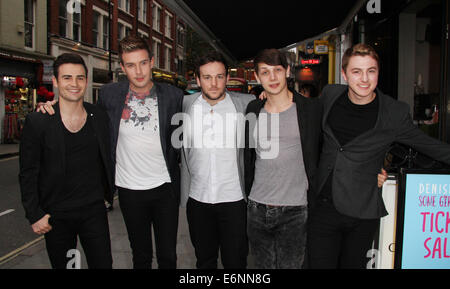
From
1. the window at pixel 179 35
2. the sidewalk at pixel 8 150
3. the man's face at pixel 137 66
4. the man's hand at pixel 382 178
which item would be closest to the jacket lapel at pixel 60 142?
the man's face at pixel 137 66

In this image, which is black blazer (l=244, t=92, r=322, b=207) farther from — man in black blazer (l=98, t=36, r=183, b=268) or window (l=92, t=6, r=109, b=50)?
window (l=92, t=6, r=109, b=50)

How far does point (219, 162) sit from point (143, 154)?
579 mm

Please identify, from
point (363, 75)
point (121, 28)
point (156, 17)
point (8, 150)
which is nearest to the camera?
point (363, 75)

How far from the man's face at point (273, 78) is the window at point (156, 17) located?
33911 millimetres

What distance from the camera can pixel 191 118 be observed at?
9.82 ft

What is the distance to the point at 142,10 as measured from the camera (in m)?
31.2

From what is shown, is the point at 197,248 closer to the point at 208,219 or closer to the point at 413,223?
the point at 208,219

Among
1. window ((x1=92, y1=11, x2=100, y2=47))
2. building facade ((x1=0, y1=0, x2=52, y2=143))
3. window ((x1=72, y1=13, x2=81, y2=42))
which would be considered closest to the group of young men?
building facade ((x1=0, y1=0, x2=52, y2=143))

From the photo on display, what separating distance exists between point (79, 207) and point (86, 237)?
23 centimetres

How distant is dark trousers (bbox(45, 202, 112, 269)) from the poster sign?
2038mm

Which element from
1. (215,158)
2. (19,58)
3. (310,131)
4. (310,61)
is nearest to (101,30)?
(19,58)

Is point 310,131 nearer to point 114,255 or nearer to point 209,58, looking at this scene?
point 209,58

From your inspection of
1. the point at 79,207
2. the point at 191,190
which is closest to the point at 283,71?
the point at 191,190

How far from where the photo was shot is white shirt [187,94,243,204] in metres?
2.85
